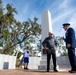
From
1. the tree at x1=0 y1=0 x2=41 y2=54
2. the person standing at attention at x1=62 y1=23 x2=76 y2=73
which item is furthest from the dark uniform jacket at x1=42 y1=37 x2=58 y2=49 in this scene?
the tree at x1=0 y1=0 x2=41 y2=54

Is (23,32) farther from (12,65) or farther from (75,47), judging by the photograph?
(75,47)

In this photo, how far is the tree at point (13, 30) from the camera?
25.4 m

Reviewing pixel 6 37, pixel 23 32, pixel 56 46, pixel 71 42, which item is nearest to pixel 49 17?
pixel 56 46

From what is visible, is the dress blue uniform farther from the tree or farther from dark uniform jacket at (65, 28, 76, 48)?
the tree

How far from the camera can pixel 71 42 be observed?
584cm

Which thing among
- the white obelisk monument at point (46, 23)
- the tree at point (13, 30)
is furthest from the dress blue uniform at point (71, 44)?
the tree at point (13, 30)

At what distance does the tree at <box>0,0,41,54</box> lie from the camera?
2540 cm

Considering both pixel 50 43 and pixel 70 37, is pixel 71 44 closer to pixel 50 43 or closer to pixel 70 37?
pixel 70 37

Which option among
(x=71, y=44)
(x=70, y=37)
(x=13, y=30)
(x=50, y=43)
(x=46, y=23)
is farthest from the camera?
(x=13, y=30)

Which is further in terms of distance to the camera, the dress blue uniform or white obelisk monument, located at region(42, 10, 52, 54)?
white obelisk monument, located at region(42, 10, 52, 54)

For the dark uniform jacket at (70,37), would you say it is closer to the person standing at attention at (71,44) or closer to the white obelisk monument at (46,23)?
the person standing at attention at (71,44)

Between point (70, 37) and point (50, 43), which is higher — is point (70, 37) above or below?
above

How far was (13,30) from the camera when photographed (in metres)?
27.4

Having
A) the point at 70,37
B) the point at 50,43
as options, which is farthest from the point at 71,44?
the point at 50,43
